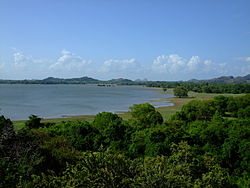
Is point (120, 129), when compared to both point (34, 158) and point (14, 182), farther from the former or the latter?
point (14, 182)

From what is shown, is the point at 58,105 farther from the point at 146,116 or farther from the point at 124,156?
the point at 124,156

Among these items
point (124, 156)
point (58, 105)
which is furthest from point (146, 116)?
point (58, 105)

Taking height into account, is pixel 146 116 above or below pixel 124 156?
below

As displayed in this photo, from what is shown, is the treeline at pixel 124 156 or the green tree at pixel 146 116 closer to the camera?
the treeline at pixel 124 156

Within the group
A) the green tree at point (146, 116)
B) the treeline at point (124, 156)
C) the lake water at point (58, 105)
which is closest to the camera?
the treeline at point (124, 156)

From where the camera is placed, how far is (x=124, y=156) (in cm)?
1268

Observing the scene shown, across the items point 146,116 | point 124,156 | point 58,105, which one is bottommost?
point 58,105

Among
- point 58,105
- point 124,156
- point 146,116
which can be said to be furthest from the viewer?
point 58,105

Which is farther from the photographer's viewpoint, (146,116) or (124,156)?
(146,116)

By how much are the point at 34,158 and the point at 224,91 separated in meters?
150

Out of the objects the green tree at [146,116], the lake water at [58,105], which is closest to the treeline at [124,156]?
the green tree at [146,116]

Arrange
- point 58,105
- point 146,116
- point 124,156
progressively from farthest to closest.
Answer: point 58,105
point 146,116
point 124,156

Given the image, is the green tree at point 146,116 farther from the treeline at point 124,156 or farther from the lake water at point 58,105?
the lake water at point 58,105

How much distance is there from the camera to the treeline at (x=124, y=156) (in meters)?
9.38
